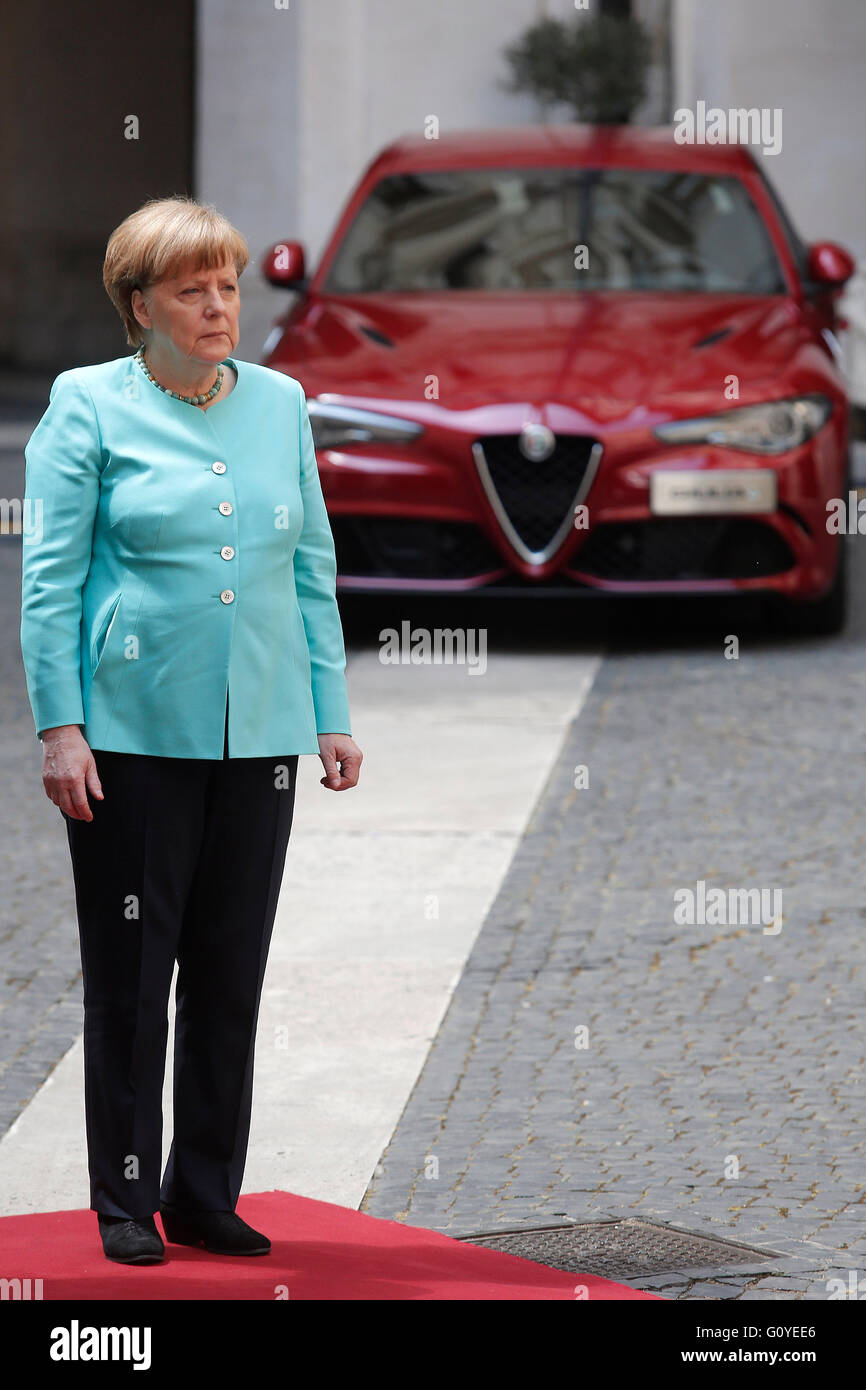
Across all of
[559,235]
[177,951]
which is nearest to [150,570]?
[177,951]

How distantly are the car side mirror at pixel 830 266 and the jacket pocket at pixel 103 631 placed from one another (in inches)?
268

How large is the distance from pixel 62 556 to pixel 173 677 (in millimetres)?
236

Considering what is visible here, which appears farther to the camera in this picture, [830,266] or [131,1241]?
[830,266]

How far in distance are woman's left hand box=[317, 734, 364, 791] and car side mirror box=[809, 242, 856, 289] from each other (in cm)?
656

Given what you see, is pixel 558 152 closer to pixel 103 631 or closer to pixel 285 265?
pixel 285 265

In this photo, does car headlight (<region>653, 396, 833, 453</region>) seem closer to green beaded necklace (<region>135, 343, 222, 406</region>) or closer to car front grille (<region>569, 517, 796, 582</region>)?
car front grille (<region>569, 517, 796, 582</region>)

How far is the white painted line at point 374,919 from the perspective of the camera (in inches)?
172

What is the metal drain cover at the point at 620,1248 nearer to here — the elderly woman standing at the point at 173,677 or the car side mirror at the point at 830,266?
the elderly woman standing at the point at 173,677

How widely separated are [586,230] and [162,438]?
22.5ft

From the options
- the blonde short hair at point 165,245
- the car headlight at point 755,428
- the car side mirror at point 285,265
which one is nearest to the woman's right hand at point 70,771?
the blonde short hair at point 165,245

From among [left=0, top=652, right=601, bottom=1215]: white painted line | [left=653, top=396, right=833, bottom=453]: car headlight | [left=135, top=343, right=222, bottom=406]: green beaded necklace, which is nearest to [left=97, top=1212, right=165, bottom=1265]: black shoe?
[left=0, top=652, right=601, bottom=1215]: white painted line

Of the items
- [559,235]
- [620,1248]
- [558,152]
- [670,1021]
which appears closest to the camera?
[620,1248]

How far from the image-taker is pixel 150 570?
11.3 ft

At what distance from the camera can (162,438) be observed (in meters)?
3.46
